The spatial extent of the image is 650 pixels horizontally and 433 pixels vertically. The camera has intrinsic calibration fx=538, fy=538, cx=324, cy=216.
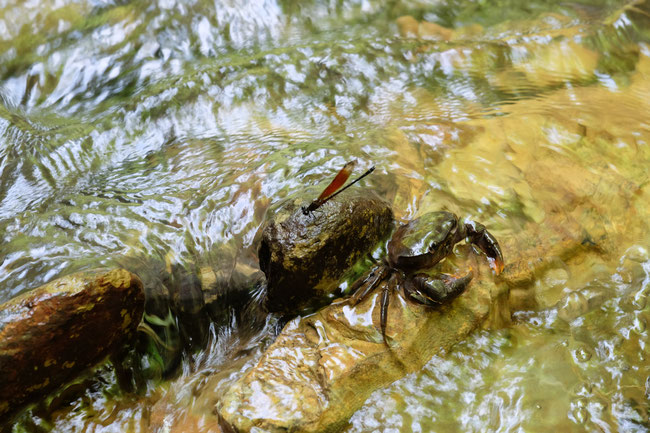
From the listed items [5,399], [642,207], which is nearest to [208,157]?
[5,399]

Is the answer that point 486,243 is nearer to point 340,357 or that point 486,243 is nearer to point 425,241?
point 425,241

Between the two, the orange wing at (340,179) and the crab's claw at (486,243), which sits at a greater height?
the orange wing at (340,179)

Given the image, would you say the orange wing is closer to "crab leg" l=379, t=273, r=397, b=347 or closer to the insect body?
the insect body

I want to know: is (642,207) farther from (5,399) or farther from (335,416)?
(5,399)

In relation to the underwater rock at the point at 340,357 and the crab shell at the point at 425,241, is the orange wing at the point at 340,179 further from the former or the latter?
the underwater rock at the point at 340,357

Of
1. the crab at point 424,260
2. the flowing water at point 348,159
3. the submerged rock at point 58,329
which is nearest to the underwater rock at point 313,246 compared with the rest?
the crab at point 424,260

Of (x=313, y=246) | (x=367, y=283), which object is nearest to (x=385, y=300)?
(x=367, y=283)
